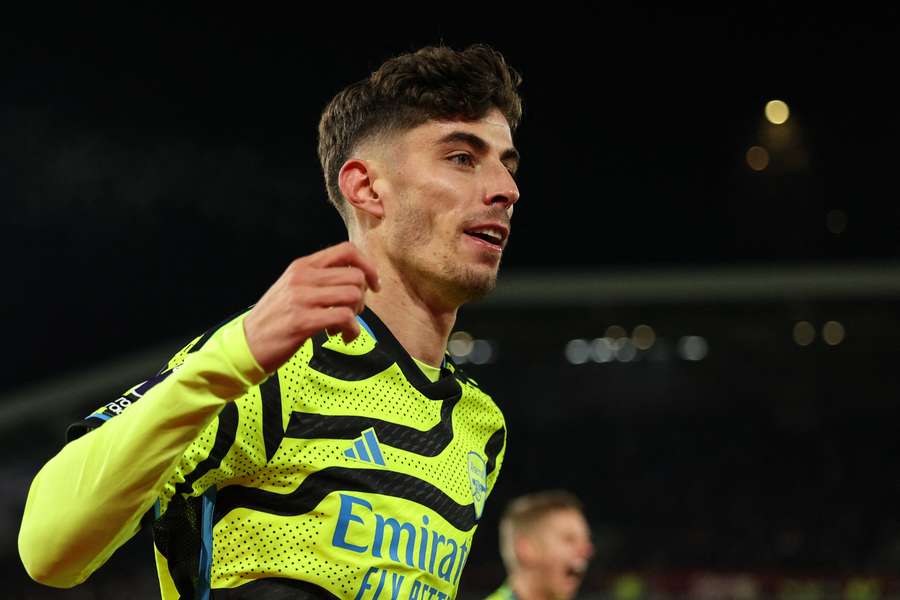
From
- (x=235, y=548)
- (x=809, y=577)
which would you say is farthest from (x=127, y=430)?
(x=809, y=577)

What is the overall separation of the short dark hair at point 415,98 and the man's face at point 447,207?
32 mm

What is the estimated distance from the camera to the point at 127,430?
1.25 meters

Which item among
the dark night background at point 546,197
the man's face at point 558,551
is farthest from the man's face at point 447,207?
the dark night background at point 546,197

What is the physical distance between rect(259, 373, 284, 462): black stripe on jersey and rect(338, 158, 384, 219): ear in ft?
1.40

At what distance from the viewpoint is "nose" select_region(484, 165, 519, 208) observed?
1.80 meters

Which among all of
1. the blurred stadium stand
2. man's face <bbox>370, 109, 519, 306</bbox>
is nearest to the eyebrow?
man's face <bbox>370, 109, 519, 306</bbox>

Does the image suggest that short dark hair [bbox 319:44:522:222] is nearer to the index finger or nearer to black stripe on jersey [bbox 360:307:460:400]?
black stripe on jersey [bbox 360:307:460:400]

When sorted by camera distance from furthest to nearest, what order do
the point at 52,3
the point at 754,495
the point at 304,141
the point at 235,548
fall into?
the point at 754,495
the point at 304,141
the point at 52,3
the point at 235,548

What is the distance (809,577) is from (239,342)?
36.4 feet

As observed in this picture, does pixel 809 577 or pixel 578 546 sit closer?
pixel 578 546

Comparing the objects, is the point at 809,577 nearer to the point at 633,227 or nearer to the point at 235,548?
the point at 633,227

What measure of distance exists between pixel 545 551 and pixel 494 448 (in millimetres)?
2376

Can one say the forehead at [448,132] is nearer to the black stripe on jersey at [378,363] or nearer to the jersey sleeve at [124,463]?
the black stripe on jersey at [378,363]

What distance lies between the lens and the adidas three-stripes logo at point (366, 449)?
64.0 inches
